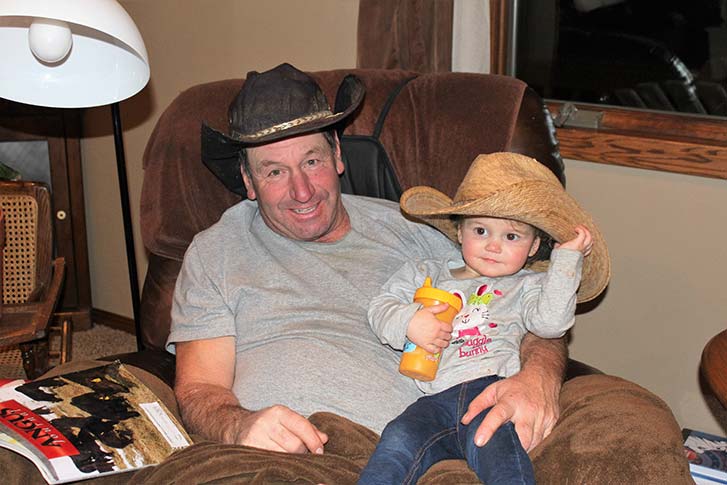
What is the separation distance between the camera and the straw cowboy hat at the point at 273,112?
201cm

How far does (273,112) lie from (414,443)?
810 mm

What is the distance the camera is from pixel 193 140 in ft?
7.16

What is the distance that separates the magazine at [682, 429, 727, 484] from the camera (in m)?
2.03

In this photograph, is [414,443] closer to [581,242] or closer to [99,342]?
[581,242]

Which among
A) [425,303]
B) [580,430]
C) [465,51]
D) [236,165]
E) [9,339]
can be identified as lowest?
[9,339]

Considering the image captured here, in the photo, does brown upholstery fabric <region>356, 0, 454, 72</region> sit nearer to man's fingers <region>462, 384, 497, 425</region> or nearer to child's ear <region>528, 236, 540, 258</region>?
child's ear <region>528, 236, 540, 258</region>

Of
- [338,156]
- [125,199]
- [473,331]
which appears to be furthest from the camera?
[125,199]

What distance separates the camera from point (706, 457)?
2.10m

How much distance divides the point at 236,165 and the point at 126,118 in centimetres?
159

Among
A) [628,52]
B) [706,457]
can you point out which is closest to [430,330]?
[706,457]

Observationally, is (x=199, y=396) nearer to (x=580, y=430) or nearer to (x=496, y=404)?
(x=496, y=404)

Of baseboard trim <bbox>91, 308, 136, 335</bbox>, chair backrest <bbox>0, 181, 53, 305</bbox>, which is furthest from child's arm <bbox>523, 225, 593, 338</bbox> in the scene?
baseboard trim <bbox>91, 308, 136, 335</bbox>

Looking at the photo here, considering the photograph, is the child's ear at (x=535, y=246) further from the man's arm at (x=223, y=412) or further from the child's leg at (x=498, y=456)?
the man's arm at (x=223, y=412)

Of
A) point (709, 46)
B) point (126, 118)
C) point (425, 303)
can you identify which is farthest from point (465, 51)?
point (126, 118)
